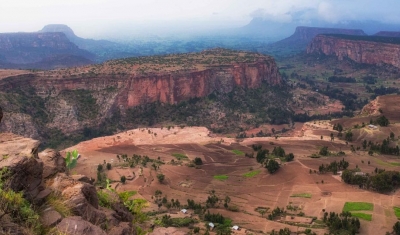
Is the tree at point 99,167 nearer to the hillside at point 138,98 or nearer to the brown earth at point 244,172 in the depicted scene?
the brown earth at point 244,172

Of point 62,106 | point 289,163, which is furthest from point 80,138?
point 289,163

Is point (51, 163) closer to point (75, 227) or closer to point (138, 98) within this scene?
point (75, 227)

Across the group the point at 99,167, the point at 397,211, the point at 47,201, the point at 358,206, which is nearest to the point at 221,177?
the point at 99,167

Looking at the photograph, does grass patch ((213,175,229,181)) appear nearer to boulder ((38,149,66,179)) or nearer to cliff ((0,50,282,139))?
boulder ((38,149,66,179))

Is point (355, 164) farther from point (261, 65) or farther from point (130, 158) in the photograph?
point (261, 65)

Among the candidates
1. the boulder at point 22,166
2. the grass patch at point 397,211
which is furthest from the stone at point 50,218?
the grass patch at point 397,211

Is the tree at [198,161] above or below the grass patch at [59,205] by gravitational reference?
below
